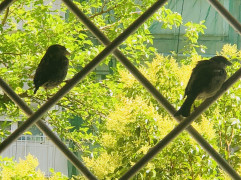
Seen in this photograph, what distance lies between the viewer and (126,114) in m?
1.72

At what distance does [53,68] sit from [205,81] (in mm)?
155

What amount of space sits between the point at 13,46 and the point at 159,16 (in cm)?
64

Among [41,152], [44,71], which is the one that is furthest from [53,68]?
[41,152]

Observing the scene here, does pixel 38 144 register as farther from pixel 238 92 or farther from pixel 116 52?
pixel 116 52

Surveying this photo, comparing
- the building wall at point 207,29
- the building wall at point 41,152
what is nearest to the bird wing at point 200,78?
the building wall at point 207,29

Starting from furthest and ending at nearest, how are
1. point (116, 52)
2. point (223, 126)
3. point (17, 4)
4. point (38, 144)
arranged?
point (38, 144) → point (17, 4) → point (223, 126) → point (116, 52)

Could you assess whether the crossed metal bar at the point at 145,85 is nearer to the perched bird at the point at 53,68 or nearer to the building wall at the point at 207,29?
the perched bird at the point at 53,68

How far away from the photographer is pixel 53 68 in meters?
0.49

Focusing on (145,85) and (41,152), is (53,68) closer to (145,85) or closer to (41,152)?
(145,85)

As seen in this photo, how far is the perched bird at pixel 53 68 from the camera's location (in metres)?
0.48

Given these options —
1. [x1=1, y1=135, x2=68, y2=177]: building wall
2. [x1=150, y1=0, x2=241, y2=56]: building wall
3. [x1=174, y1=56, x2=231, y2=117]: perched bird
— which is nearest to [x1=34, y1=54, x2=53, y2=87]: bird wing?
[x1=174, y1=56, x2=231, y2=117]: perched bird

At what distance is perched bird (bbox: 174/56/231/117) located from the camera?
40 centimetres

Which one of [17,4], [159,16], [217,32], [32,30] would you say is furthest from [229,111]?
[17,4]

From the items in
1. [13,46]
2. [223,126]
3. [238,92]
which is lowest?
[223,126]
